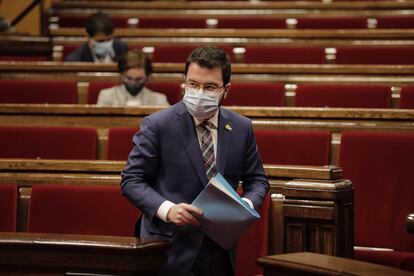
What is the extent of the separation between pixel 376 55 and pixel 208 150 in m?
0.91

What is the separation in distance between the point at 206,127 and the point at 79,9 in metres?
1.40

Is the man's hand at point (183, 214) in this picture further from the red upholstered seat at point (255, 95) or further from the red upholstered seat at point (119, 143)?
the red upholstered seat at point (255, 95)

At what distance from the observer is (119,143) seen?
1051 mm

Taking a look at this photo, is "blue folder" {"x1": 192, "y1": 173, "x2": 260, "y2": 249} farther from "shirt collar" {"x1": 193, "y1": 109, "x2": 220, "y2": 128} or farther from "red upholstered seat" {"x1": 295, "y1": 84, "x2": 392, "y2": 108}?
"red upholstered seat" {"x1": 295, "y1": 84, "x2": 392, "y2": 108}

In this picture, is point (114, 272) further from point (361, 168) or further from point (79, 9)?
point (79, 9)

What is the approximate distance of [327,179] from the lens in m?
0.77

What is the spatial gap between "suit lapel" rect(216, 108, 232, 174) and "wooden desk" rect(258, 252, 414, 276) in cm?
11

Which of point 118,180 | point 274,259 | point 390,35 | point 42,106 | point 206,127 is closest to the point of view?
point 274,259

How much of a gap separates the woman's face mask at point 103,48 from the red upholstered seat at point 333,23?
0.43 meters

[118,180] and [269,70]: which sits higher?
[269,70]

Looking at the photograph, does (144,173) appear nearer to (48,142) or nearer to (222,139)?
(222,139)

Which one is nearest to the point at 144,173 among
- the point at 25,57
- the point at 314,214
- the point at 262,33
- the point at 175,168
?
the point at 175,168

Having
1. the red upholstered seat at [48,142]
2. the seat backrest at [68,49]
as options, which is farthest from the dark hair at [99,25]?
the red upholstered seat at [48,142]

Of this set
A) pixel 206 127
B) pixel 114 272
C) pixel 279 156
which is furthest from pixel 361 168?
pixel 114 272
